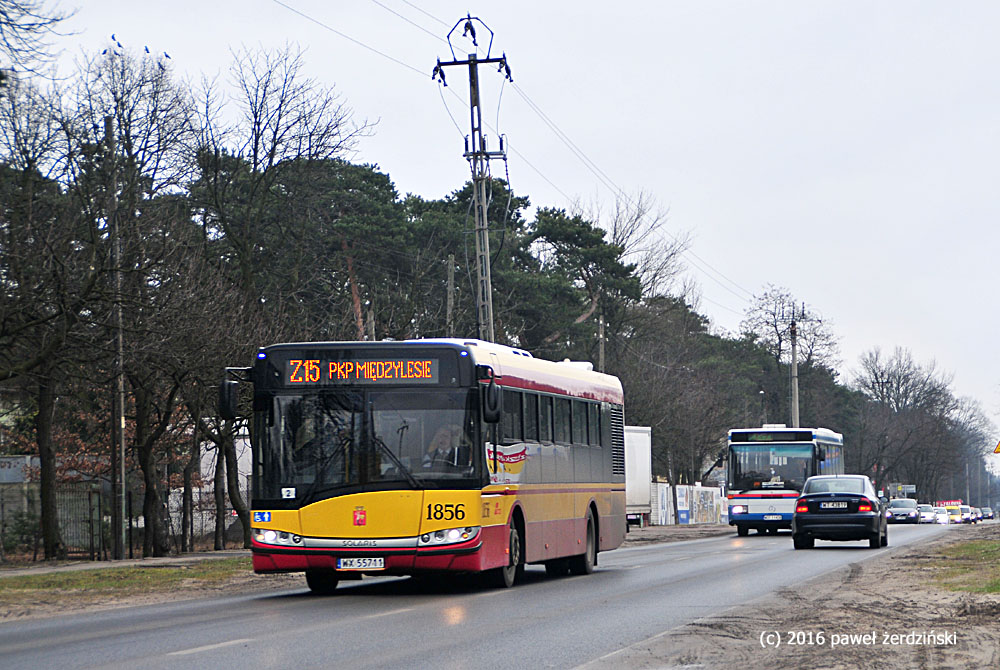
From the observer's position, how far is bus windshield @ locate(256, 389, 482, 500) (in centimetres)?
1803

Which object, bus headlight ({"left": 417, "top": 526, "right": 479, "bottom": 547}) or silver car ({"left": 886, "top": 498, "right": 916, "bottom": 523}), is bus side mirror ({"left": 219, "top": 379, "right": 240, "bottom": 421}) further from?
silver car ({"left": 886, "top": 498, "right": 916, "bottom": 523})

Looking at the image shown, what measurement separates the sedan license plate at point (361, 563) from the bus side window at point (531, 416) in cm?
317

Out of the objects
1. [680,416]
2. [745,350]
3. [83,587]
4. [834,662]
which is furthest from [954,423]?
[834,662]

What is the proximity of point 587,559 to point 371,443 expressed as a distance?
618 centimetres

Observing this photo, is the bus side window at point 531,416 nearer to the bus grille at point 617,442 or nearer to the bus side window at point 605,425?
the bus side window at point 605,425

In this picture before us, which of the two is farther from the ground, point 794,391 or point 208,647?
point 794,391

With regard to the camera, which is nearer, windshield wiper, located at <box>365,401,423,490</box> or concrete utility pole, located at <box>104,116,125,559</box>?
windshield wiper, located at <box>365,401,423,490</box>

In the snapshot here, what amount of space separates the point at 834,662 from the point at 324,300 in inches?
2133

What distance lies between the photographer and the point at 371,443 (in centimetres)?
1809

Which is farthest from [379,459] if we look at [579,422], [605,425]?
[605,425]

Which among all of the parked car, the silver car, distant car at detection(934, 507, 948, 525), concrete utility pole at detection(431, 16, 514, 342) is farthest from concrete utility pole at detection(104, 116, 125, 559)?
the parked car

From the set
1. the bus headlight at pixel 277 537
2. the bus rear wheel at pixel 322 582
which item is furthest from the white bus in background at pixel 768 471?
the bus headlight at pixel 277 537

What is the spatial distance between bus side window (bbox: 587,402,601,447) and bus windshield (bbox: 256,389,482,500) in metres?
5.53

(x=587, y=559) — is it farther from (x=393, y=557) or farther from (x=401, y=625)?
(x=401, y=625)
